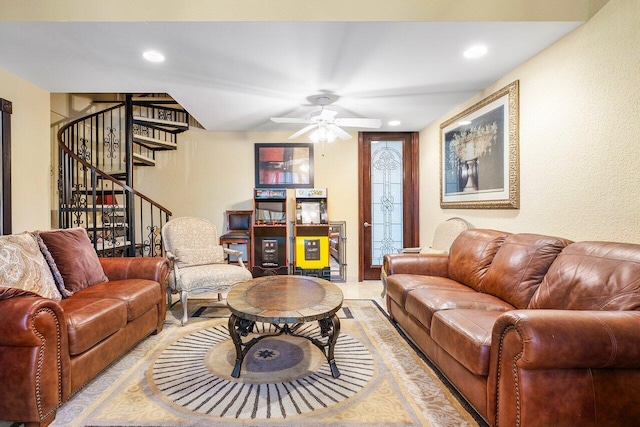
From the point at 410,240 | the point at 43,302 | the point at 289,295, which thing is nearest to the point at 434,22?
the point at 289,295

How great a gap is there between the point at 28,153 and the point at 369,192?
4.22 meters

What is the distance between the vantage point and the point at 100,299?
2084 millimetres

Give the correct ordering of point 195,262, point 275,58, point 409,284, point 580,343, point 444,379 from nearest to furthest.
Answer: point 580,343
point 444,379
point 275,58
point 409,284
point 195,262

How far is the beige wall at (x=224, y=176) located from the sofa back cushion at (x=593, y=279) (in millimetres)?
3187

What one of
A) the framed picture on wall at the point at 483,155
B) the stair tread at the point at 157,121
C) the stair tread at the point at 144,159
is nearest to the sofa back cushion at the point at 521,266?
the framed picture on wall at the point at 483,155

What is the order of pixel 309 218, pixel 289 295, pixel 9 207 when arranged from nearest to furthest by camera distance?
pixel 289 295
pixel 9 207
pixel 309 218

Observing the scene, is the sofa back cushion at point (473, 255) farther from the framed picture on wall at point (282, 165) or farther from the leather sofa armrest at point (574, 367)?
the framed picture on wall at point (282, 165)

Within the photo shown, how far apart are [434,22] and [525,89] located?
3.81ft

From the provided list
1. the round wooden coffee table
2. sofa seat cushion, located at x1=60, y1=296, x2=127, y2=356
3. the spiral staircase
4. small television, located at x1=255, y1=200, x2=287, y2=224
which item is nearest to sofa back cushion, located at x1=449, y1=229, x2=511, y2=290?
the round wooden coffee table

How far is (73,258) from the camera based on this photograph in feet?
7.57

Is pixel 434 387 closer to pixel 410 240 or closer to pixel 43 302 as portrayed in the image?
pixel 43 302

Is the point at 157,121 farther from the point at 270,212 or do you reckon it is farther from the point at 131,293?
the point at 131,293

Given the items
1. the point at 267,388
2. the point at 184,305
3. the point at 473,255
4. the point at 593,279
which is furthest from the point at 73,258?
the point at 593,279

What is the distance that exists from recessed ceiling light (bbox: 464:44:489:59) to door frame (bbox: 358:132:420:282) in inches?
95.0
